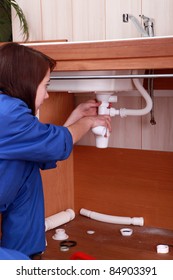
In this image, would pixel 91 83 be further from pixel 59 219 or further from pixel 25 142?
pixel 59 219

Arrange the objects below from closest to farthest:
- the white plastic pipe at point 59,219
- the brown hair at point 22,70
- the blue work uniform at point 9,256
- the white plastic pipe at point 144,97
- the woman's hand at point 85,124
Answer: the blue work uniform at point 9,256 < the brown hair at point 22,70 < the woman's hand at point 85,124 < the white plastic pipe at point 144,97 < the white plastic pipe at point 59,219

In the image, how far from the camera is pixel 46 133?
3.98ft

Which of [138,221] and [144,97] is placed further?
[138,221]

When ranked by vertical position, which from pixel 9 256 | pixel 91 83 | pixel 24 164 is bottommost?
pixel 9 256

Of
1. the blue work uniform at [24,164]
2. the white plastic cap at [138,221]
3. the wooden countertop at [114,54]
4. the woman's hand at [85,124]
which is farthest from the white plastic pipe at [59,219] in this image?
the wooden countertop at [114,54]

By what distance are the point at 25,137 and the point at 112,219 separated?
2.79 ft

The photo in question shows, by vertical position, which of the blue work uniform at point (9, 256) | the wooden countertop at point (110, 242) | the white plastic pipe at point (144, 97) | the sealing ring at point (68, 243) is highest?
the white plastic pipe at point (144, 97)

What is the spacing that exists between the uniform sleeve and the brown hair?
0.19 ft

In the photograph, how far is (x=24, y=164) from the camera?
1287mm

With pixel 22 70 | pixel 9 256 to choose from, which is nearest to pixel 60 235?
pixel 9 256

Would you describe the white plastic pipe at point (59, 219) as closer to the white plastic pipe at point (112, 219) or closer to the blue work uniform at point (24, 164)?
the white plastic pipe at point (112, 219)

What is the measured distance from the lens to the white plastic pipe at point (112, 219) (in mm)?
1850

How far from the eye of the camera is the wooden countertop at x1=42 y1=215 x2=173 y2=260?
1.58 m

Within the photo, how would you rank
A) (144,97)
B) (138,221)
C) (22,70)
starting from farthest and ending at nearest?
(138,221)
(144,97)
(22,70)
